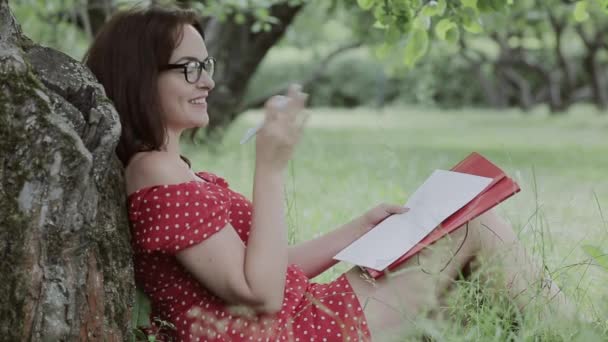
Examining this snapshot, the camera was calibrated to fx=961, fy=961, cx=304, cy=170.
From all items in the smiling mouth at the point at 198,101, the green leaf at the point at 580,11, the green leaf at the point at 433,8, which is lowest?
the smiling mouth at the point at 198,101

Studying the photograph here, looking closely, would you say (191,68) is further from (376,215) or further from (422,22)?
(422,22)

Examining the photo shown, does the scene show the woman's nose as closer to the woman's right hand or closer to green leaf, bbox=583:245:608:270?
the woman's right hand

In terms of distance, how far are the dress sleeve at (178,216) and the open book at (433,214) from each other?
499 mm

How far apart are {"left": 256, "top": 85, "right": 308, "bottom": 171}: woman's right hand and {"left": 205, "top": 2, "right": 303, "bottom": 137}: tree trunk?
7.15 metres

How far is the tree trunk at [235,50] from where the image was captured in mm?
9625

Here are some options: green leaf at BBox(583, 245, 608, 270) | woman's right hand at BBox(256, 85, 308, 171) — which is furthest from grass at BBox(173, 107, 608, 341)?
woman's right hand at BBox(256, 85, 308, 171)

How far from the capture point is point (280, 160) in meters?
2.36

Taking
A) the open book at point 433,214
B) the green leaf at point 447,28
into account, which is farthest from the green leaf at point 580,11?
the open book at point 433,214

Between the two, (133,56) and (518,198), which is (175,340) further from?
(518,198)

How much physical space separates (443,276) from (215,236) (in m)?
0.67

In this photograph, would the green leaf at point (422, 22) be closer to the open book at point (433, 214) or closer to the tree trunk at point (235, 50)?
the open book at point (433, 214)

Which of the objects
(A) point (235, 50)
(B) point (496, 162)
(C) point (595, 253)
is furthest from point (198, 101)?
(B) point (496, 162)

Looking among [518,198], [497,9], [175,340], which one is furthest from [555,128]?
[175,340]

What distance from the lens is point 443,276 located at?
259 cm
